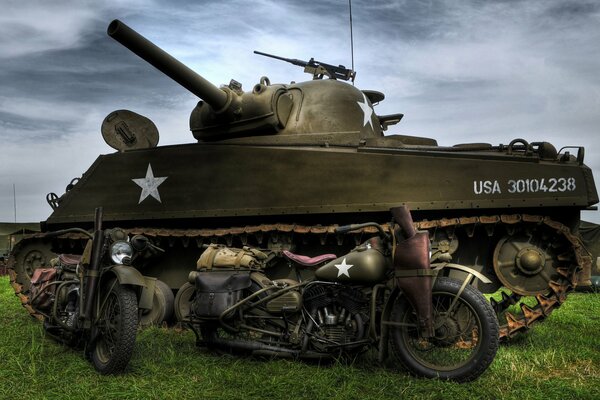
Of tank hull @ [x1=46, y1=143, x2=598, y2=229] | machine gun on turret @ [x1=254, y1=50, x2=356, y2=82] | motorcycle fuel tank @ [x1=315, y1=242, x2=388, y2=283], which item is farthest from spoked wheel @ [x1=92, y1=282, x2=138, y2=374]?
machine gun on turret @ [x1=254, y1=50, x2=356, y2=82]

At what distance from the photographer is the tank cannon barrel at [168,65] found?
25.2 feet

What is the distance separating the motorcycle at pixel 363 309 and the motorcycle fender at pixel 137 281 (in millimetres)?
597

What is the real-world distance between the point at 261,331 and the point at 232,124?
3.95 m

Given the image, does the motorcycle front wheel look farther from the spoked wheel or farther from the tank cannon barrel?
the tank cannon barrel

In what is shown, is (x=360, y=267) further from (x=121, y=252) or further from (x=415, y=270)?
(x=121, y=252)

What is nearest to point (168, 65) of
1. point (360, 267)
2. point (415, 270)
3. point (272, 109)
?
point (272, 109)

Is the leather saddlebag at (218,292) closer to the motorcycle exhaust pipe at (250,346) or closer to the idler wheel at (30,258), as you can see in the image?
the motorcycle exhaust pipe at (250,346)

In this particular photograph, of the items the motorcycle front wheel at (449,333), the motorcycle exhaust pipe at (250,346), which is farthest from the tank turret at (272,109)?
the motorcycle front wheel at (449,333)

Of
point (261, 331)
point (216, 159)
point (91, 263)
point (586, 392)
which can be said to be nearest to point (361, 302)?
point (261, 331)

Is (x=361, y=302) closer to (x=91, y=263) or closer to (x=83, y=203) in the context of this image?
(x=91, y=263)

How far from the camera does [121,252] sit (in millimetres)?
6082

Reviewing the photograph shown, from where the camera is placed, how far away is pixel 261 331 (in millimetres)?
6148

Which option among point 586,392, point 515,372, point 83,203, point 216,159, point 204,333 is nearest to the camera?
point 586,392

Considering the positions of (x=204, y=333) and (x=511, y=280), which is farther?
(x=511, y=280)
